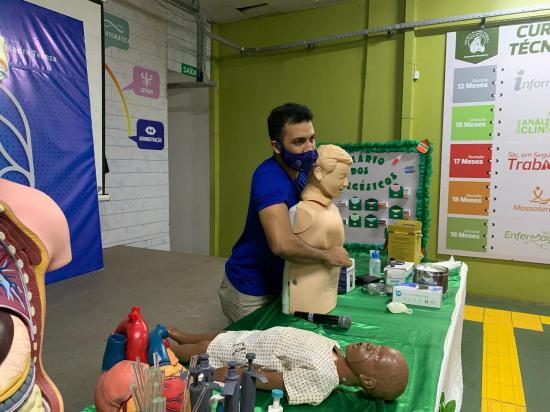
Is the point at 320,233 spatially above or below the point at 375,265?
above

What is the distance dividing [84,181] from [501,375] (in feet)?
10.8

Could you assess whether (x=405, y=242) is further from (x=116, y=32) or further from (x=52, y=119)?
(x=116, y=32)

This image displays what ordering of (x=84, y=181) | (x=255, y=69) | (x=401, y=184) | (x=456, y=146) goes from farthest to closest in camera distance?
(x=255, y=69)
(x=456, y=146)
(x=401, y=184)
(x=84, y=181)

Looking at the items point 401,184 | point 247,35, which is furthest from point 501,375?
point 247,35

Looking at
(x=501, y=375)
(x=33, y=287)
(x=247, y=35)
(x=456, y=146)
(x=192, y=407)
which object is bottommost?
(x=501, y=375)

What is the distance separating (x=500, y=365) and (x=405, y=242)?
1113mm

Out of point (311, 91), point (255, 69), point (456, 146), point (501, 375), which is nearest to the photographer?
point (501, 375)

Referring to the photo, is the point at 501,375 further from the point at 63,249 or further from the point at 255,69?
the point at 255,69

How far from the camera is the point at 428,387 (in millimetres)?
1216

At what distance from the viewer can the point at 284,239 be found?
1529 millimetres

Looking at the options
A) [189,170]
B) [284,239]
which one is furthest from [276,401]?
[189,170]

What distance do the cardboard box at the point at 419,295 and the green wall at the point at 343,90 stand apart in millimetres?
2690

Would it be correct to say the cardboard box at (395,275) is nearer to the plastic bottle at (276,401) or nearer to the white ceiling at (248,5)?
the plastic bottle at (276,401)

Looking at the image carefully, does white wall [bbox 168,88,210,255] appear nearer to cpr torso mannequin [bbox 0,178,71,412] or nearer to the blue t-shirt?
the blue t-shirt
